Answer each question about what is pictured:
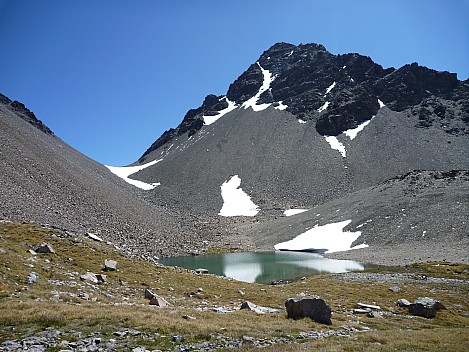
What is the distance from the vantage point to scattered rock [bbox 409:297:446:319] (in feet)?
90.7

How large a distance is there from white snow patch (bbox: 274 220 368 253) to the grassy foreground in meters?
42.0

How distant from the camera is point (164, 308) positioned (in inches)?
798

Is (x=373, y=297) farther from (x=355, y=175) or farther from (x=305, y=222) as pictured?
(x=355, y=175)

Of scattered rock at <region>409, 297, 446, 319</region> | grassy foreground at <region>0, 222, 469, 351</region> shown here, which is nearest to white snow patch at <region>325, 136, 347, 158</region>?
grassy foreground at <region>0, 222, 469, 351</region>

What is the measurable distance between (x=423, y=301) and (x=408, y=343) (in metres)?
15.9

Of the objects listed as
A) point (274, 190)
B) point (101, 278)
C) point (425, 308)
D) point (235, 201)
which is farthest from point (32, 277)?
point (274, 190)

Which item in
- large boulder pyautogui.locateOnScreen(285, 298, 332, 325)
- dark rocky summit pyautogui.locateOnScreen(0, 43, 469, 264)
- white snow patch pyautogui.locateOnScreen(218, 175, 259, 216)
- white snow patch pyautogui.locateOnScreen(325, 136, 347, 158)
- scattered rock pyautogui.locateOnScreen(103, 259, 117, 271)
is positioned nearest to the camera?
large boulder pyautogui.locateOnScreen(285, 298, 332, 325)

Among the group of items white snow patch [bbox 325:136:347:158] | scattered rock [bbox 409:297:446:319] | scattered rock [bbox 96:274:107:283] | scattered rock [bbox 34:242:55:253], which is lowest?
scattered rock [bbox 409:297:446:319]

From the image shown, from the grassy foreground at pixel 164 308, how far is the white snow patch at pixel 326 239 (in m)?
42.0

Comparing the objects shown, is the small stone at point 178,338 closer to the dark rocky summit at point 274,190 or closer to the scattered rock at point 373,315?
the scattered rock at point 373,315

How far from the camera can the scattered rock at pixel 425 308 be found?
27656mm

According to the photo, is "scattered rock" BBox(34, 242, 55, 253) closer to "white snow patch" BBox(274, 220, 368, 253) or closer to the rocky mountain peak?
"white snow patch" BBox(274, 220, 368, 253)

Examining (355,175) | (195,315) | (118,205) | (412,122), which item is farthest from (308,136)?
(195,315)

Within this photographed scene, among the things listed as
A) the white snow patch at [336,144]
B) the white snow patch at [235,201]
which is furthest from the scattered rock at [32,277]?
the white snow patch at [336,144]
